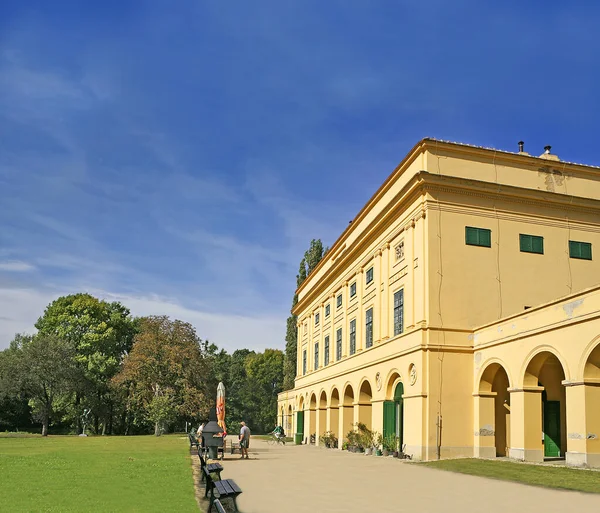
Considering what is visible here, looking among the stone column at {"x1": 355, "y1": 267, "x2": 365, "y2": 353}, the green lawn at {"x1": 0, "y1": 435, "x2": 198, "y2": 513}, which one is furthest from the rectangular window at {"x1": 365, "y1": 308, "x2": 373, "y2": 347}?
the green lawn at {"x1": 0, "y1": 435, "x2": 198, "y2": 513}

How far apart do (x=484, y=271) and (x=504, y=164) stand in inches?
213

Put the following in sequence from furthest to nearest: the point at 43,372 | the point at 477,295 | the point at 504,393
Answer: the point at 43,372, the point at 477,295, the point at 504,393

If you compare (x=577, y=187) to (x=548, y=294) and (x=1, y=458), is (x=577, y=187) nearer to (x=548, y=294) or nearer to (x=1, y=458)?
(x=548, y=294)

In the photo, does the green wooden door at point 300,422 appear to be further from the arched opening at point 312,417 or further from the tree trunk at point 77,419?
the tree trunk at point 77,419

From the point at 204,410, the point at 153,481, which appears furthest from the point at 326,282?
the point at 153,481

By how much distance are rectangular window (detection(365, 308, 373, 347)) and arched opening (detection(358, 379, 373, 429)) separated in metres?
2.34

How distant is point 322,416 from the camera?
149 feet

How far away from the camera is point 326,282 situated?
4562 cm

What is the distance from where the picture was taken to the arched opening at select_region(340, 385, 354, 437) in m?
38.2

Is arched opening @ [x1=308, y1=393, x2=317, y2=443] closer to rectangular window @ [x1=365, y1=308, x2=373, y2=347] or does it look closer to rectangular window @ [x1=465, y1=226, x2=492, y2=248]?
rectangular window @ [x1=365, y1=308, x2=373, y2=347]

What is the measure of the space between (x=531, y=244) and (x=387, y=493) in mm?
18005

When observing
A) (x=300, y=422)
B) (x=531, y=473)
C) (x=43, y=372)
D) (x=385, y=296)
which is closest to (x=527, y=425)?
(x=531, y=473)

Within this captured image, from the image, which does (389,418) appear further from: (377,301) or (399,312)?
(377,301)

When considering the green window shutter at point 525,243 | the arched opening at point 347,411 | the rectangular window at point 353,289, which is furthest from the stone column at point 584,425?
the rectangular window at point 353,289
